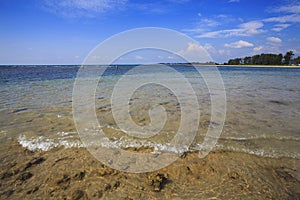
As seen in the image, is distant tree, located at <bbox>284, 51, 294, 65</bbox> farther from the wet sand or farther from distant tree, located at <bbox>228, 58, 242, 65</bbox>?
the wet sand

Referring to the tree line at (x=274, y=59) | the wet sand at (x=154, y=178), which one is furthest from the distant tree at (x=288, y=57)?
the wet sand at (x=154, y=178)

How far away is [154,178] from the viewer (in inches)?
115

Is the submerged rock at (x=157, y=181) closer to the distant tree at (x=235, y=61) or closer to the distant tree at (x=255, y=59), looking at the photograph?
the distant tree at (x=255, y=59)

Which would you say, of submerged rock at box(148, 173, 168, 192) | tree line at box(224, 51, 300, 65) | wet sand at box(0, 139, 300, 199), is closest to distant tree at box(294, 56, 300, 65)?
tree line at box(224, 51, 300, 65)

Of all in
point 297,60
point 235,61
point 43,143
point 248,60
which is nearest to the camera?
point 43,143

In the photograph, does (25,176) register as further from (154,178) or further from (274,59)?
(274,59)

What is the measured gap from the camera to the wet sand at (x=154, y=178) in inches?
101

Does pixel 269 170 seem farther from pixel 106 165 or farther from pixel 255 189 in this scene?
pixel 106 165

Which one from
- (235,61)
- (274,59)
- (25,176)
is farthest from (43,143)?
(235,61)

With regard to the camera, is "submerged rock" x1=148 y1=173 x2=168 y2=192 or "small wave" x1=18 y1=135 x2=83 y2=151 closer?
"submerged rock" x1=148 y1=173 x2=168 y2=192

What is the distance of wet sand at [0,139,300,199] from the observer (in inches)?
101

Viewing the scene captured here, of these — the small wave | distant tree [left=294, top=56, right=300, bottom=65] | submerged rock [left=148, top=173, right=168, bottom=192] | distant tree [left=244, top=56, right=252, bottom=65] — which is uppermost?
distant tree [left=244, top=56, right=252, bottom=65]

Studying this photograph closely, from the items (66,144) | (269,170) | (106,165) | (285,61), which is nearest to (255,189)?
(269,170)

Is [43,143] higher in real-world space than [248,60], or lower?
lower
